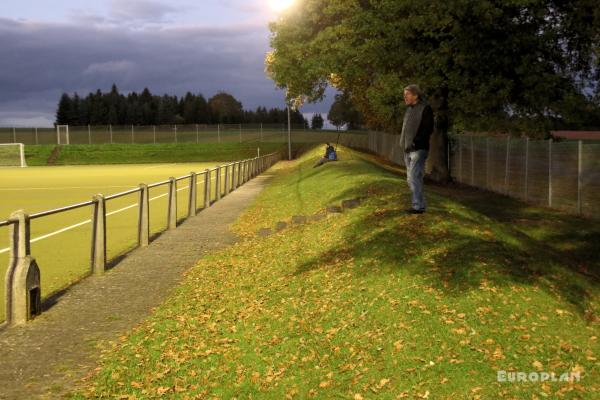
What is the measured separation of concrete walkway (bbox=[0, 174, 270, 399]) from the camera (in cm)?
532

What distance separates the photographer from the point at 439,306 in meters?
6.26

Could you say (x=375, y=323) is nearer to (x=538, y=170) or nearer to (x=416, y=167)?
(x=416, y=167)

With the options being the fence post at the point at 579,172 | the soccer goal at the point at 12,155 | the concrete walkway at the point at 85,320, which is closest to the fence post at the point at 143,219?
the concrete walkway at the point at 85,320

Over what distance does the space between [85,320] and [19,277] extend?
85cm

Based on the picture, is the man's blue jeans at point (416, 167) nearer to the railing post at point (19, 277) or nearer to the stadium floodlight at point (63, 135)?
the railing post at point (19, 277)

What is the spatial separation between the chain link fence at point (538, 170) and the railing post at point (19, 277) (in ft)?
44.4

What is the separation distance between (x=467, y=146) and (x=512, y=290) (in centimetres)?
2100

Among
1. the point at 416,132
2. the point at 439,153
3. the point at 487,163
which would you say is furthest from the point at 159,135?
the point at 416,132

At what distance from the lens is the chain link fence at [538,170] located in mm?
16094

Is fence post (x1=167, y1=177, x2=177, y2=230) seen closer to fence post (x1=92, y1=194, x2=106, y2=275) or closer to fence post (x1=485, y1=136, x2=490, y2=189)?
fence post (x1=92, y1=194, x2=106, y2=275)

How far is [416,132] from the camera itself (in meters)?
9.79

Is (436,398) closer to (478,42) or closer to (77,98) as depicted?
(478,42)

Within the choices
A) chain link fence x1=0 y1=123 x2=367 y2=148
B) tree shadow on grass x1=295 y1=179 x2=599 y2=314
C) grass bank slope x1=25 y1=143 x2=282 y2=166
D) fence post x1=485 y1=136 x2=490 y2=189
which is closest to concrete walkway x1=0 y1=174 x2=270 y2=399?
tree shadow on grass x1=295 y1=179 x2=599 y2=314

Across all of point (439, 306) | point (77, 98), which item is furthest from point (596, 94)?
point (77, 98)
